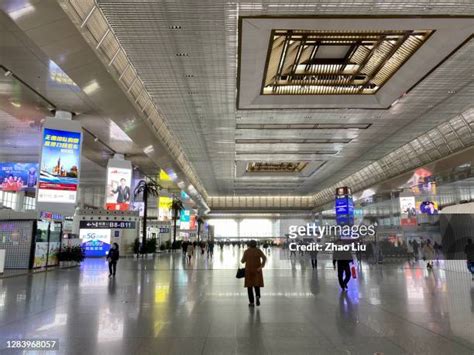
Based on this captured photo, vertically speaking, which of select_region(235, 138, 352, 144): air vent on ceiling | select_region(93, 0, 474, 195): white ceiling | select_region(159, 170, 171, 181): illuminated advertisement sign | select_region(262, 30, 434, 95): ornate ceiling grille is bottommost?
select_region(159, 170, 171, 181): illuminated advertisement sign

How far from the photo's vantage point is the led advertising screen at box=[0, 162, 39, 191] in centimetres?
2842

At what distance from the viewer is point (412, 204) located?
3506cm

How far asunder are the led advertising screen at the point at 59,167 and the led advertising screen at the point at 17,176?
14485 millimetres

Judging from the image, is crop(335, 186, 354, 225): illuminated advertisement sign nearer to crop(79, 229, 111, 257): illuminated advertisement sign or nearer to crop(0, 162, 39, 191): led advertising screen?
crop(79, 229, 111, 257): illuminated advertisement sign

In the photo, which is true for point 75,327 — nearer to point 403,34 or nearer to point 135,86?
point 135,86

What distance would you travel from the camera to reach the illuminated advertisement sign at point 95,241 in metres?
33.5

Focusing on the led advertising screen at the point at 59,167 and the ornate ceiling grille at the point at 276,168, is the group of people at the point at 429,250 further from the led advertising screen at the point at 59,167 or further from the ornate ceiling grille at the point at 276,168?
the ornate ceiling grille at the point at 276,168

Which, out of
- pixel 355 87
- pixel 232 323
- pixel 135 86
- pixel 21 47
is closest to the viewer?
pixel 232 323

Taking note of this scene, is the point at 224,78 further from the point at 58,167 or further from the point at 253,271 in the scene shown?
the point at 253,271

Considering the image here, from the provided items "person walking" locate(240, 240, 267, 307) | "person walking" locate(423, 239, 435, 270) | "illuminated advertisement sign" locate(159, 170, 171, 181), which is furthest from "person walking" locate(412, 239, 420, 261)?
"illuminated advertisement sign" locate(159, 170, 171, 181)

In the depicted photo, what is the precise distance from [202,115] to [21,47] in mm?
10995

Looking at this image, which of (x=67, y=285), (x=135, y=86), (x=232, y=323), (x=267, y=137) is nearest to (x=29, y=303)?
(x=67, y=285)

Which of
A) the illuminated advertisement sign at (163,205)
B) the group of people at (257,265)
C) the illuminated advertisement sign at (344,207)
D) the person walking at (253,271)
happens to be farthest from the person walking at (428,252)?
the illuminated advertisement sign at (163,205)

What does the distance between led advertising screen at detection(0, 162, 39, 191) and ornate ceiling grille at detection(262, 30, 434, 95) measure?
1976 centimetres
